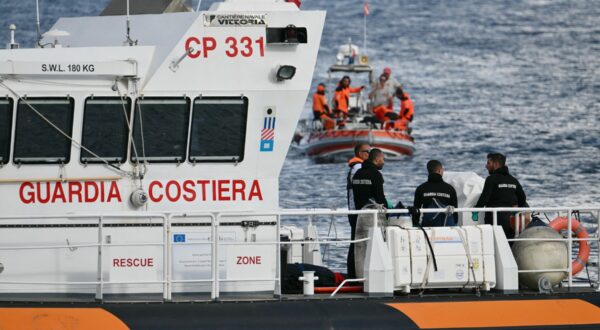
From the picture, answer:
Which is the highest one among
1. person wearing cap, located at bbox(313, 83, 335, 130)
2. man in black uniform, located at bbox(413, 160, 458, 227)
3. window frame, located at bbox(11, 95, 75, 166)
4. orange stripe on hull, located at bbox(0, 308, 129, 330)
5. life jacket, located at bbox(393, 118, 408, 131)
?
person wearing cap, located at bbox(313, 83, 335, 130)

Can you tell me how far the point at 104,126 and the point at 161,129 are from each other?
20.9 inches

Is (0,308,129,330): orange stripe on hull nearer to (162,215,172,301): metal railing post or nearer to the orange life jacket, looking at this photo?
(162,215,172,301): metal railing post

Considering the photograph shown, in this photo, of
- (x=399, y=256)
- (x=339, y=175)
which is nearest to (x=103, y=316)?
(x=399, y=256)

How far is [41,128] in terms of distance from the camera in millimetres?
12211

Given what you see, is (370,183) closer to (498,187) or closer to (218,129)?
(498,187)

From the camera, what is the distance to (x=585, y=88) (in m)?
61.7

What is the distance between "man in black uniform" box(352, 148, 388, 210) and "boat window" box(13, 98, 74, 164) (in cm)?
283

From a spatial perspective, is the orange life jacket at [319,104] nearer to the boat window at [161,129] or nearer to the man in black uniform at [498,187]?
the man in black uniform at [498,187]

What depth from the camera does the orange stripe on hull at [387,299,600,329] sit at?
12258 mm

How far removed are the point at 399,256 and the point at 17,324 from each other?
356cm

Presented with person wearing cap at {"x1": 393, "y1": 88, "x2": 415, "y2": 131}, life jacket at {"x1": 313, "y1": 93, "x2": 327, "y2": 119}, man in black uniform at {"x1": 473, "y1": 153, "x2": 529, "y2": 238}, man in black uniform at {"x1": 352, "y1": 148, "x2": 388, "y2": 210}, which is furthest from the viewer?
person wearing cap at {"x1": 393, "y1": 88, "x2": 415, "y2": 131}

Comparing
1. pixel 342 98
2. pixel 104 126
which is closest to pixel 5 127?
pixel 104 126

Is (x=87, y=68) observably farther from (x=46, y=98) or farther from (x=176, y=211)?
(x=176, y=211)

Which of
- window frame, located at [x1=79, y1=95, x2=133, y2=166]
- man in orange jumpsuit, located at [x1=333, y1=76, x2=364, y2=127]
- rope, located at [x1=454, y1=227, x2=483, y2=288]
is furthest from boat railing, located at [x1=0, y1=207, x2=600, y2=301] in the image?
man in orange jumpsuit, located at [x1=333, y1=76, x2=364, y2=127]
